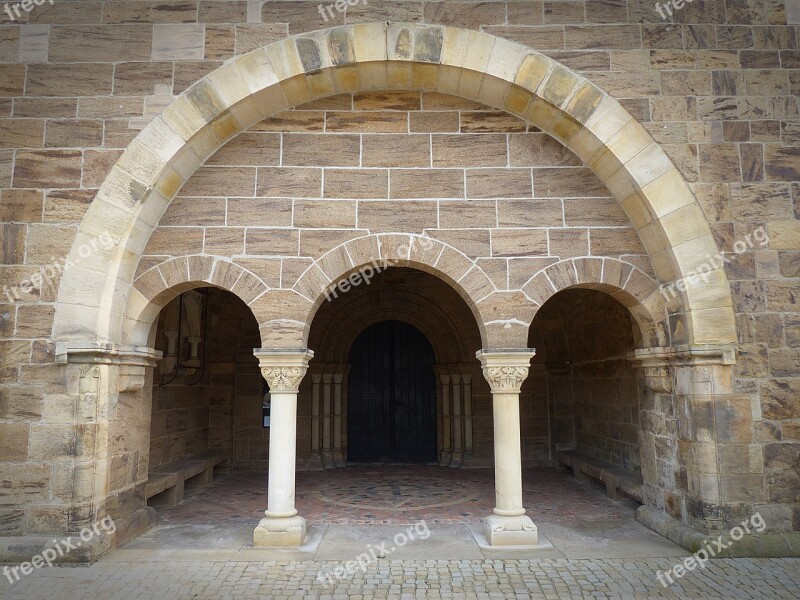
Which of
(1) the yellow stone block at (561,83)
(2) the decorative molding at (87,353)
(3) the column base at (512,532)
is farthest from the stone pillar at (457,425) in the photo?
(2) the decorative molding at (87,353)

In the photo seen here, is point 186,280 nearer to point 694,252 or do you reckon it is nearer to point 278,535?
point 278,535

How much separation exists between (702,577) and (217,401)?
6339 millimetres

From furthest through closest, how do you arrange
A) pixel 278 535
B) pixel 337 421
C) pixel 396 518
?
1. pixel 337 421
2. pixel 396 518
3. pixel 278 535

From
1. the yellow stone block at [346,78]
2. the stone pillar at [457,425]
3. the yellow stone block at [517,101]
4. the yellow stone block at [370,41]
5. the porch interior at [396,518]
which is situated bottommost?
the porch interior at [396,518]

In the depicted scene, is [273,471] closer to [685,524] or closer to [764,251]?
[685,524]

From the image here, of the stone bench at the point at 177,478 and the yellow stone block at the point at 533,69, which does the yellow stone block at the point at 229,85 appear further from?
the stone bench at the point at 177,478

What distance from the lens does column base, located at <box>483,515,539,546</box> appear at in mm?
4594

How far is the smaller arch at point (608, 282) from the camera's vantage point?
495 cm

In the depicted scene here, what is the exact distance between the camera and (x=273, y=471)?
4.76 meters

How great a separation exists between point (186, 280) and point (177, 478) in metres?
2.44

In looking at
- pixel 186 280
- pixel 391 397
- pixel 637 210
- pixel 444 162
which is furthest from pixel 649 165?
pixel 391 397

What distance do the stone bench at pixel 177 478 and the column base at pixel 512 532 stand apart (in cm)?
322

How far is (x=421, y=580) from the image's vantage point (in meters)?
3.98

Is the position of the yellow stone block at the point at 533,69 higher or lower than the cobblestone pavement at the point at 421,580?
higher
